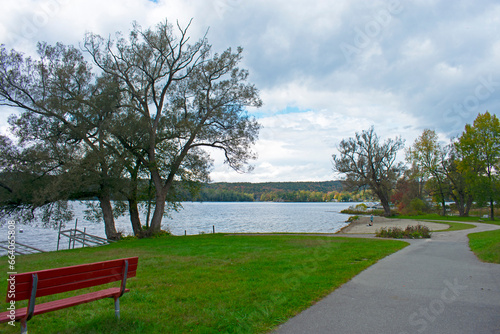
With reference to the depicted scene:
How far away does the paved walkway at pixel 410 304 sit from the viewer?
14.8ft

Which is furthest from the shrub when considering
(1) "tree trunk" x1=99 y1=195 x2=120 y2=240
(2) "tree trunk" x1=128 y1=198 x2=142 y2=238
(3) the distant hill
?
(3) the distant hill

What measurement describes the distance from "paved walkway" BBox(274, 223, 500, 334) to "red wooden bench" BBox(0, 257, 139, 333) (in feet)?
8.30

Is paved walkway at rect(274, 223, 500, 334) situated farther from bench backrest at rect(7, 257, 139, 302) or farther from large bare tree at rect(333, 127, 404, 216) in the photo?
large bare tree at rect(333, 127, 404, 216)

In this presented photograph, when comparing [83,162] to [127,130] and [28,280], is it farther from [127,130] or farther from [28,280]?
[28,280]

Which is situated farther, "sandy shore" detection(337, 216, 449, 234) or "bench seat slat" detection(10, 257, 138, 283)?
"sandy shore" detection(337, 216, 449, 234)

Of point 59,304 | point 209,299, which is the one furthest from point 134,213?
point 59,304

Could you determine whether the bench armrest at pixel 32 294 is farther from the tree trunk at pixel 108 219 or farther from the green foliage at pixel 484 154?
the green foliage at pixel 484 154

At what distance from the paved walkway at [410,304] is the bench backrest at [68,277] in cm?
255

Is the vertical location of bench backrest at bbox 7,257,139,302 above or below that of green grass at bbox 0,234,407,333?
above

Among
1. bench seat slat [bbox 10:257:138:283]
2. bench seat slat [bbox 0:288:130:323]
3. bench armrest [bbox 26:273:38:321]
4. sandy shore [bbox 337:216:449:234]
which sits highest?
bench seat slat [bbox 10:257:138:283]

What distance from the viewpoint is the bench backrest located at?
3838 millimetres

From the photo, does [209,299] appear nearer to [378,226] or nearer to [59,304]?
[59,304]

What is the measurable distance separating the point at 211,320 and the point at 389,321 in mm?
2595

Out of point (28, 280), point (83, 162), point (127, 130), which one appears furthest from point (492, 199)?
point (28, 280)
